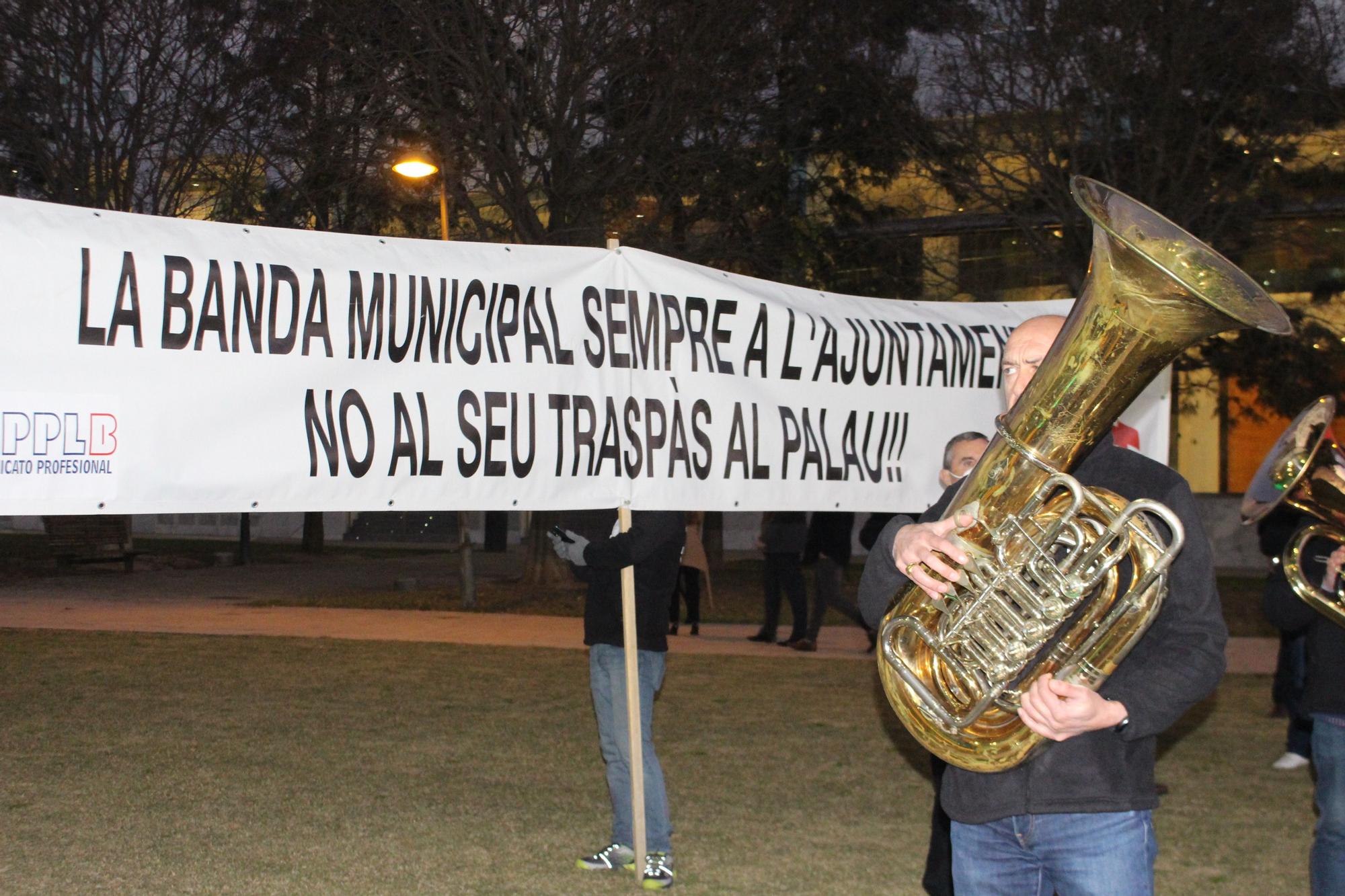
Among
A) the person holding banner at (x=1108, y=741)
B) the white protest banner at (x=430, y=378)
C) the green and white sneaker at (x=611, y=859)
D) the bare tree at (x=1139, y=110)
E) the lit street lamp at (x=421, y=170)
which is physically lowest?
the green and white sneaker at (x=611, y=859)

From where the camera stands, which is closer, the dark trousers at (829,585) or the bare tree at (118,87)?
the dark trousers at (829,585)

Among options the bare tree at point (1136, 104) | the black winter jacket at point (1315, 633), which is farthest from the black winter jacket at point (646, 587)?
the bare tree at point (1136, 104)

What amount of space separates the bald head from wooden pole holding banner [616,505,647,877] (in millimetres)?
2299

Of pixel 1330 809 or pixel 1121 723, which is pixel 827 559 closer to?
pixel 1330 809

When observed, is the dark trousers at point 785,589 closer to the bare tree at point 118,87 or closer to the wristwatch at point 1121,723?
the bare tree at point 118,87

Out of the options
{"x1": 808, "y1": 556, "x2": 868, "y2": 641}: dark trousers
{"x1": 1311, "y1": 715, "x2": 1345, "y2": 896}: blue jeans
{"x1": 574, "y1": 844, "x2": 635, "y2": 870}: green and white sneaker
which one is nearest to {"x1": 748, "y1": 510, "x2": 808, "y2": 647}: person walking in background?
{"x1": 808, "y1": 556, "x2": 868, "y2": 641}: dark trousers

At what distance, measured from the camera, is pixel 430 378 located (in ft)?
15.3

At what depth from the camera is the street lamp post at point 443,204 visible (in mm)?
13445

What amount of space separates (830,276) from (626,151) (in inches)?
132

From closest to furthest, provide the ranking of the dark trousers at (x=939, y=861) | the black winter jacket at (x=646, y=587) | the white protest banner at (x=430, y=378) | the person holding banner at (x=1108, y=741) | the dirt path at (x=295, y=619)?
the person holding banner at (x=1108, y=741)
the white protest banner at (x=430, y=378)
the dark trousers at (x=939, y=861)
the black winter jacket at (x=646, y=587)
the dirt path at (x=295, y=619)

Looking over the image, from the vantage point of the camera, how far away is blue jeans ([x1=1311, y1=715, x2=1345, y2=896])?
3.88 metres

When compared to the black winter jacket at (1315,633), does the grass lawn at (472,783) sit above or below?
below

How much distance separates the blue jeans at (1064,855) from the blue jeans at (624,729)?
256cm

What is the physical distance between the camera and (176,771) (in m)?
7.19
